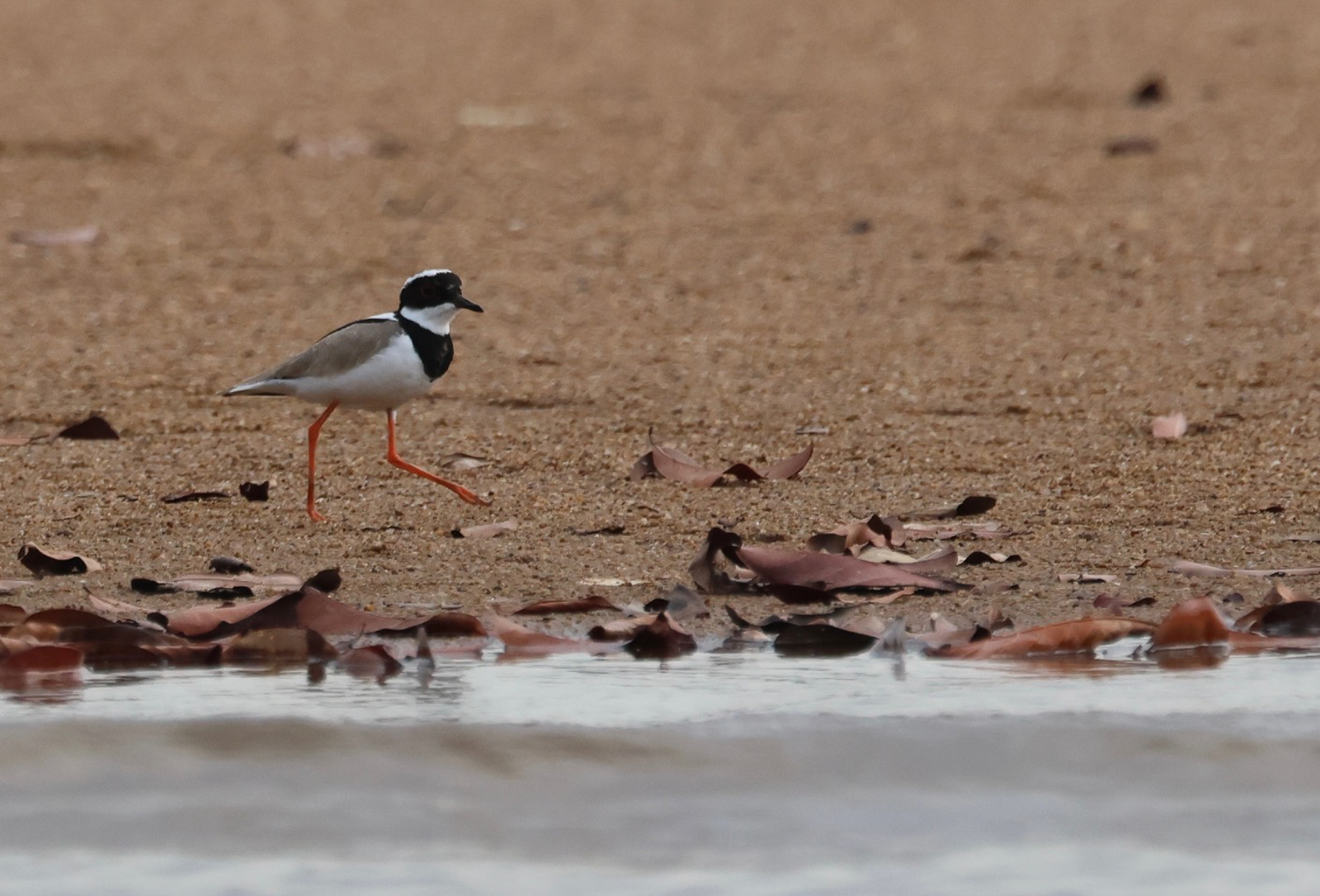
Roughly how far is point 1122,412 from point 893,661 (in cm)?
252

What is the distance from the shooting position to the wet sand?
6.18 meters

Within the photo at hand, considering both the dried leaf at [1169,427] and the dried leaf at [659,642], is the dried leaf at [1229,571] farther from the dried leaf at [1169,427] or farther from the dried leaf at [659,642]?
the dried leaf at [1169,427]

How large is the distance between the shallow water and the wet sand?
2.33 feet

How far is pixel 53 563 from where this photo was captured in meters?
5.66

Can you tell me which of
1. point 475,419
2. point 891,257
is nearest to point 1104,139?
point 891,257

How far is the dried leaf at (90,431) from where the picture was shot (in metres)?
7.07

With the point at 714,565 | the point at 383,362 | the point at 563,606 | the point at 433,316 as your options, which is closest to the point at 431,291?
the point at 433,316

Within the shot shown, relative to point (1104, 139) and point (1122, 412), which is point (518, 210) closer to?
point (1104, 139)

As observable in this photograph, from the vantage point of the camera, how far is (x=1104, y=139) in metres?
11.6

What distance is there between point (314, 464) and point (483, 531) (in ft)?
2.01

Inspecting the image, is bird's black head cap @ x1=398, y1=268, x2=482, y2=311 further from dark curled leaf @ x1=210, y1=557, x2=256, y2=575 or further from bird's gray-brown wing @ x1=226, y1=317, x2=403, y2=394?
dark curled leaf @ x1=210, y1=557, x2=256, y2=575

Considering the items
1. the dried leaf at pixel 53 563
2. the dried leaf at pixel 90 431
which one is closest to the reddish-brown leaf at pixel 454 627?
the dried leaf at pixel 53 563

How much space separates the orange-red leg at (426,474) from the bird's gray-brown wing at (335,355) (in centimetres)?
18

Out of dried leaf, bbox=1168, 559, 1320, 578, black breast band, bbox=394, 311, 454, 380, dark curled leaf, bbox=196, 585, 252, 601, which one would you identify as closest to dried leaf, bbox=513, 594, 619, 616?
dark curled leaf, bbox=196, 585, 252, 601
